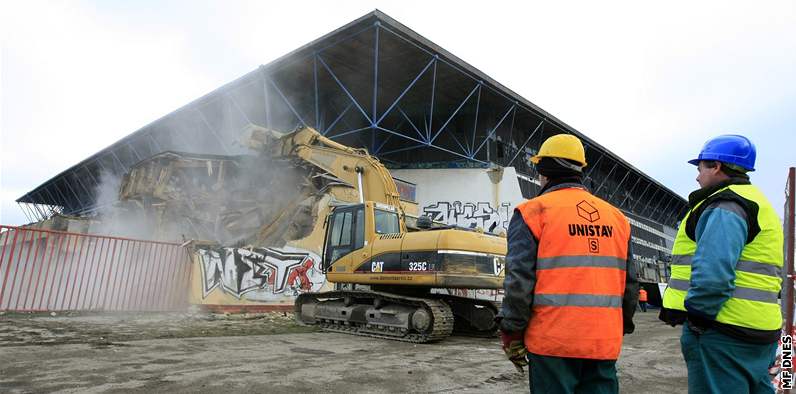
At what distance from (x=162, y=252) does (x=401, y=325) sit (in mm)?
7467

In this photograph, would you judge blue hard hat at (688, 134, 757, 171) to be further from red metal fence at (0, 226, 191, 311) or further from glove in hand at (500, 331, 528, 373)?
red metal fence at (0, 226, 191, 311)

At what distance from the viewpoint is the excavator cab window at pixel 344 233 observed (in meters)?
10.1

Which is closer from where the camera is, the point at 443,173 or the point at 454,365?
the point at 454,365

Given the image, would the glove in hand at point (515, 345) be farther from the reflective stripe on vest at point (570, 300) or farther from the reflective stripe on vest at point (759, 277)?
the reflective stripe on vest at point (759, 277)

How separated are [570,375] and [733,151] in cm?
158

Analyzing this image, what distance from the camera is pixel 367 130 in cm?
2677

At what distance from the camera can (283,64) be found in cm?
2297

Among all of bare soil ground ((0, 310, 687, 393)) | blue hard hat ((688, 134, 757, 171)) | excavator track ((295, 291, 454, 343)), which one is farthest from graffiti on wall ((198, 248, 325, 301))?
blue hard hat ((688, 134, 757, 171))

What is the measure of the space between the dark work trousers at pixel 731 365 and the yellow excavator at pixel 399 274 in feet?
20.3

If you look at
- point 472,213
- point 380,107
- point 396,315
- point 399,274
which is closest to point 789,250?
point 399,274

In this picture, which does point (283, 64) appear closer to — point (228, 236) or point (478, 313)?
point (228, 236)

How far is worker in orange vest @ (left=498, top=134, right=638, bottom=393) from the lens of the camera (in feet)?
7.63

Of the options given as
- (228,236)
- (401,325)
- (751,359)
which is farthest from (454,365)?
(228,236)

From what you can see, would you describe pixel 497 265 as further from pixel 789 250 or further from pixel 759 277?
pixel 759 277
